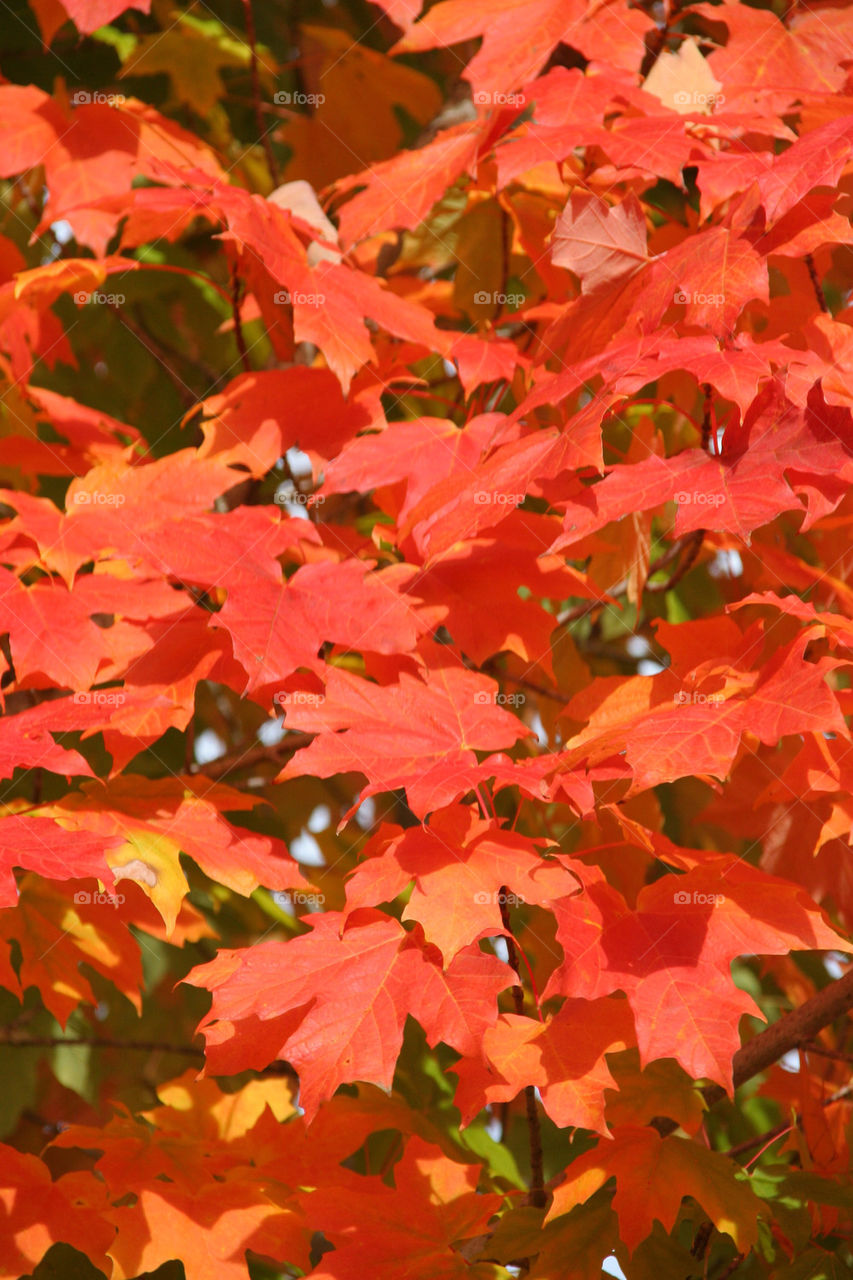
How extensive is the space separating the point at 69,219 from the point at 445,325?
1140 millimetres

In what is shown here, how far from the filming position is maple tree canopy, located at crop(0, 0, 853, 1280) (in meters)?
1.11

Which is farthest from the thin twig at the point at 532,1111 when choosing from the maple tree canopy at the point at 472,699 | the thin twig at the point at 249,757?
the thin twig at the point at 249,757

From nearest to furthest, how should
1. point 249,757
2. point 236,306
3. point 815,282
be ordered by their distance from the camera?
point 815,282, point 236,306, point 249,757

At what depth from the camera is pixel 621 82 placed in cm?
154

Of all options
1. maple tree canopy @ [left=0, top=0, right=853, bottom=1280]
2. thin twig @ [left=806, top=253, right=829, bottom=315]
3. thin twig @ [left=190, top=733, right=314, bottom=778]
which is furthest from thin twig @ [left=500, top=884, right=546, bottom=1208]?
thin twig @ [left=806, top=253, right=829, bottom=315]

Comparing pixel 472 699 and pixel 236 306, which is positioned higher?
pixel 236 306

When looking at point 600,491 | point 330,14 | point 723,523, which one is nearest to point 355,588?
point 600,491

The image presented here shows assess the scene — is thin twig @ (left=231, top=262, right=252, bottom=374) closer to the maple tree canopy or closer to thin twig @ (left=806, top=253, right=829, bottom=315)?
the maple tree canopy

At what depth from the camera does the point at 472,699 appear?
4.10ft

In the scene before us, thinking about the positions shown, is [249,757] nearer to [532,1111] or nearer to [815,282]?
[532,1111]

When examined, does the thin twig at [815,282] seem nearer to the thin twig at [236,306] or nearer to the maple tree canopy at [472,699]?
the maple tree canopy at [472,699]

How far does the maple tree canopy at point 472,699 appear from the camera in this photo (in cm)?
111

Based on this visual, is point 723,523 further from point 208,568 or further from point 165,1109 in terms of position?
point 165,1109

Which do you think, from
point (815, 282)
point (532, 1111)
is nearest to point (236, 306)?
point (815, 282)
